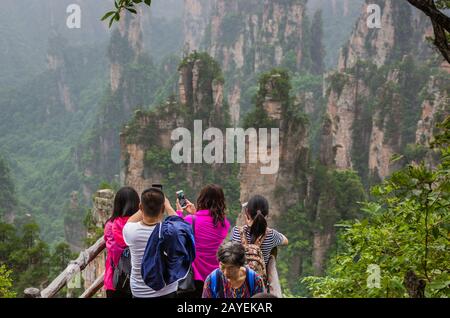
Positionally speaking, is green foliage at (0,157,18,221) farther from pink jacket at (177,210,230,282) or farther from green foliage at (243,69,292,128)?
pink jacket at (177,210,230,282)

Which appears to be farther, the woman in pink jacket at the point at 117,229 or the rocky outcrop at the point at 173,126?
the rocky outcrop at the point at 173,126

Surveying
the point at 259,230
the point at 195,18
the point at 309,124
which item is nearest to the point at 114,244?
the point at 259,230

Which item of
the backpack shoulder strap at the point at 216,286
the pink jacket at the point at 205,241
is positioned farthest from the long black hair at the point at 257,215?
the backpack shoulder strap at the point at 216,286

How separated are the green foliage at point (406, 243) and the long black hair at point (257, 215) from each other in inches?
23.9

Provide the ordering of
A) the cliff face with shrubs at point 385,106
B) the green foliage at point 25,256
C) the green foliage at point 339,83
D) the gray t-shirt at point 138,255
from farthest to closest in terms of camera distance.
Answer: the green foliage at point 339,83, the cliff face with shrubs at point 385,106, the green foliage at point 25,256, the gray t-shirt at point 138,255

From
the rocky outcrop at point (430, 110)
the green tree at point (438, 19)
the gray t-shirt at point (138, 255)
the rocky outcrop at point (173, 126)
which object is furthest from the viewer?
the rocky outcrop at point (173, 126)

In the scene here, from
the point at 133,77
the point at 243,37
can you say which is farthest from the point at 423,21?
the point at 133,77

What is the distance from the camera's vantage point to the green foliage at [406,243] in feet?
9.46

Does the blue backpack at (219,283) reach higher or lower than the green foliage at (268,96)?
lower

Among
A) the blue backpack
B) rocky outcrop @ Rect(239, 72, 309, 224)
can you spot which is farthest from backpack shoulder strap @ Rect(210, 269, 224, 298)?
rocky outcrop @ Rect(239, 72, 309, 224)

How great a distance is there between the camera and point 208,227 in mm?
4188

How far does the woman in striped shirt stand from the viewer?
3.92m

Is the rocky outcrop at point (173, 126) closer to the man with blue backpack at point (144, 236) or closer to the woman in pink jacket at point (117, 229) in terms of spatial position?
the woman in pink jacket at point (117, 229)
